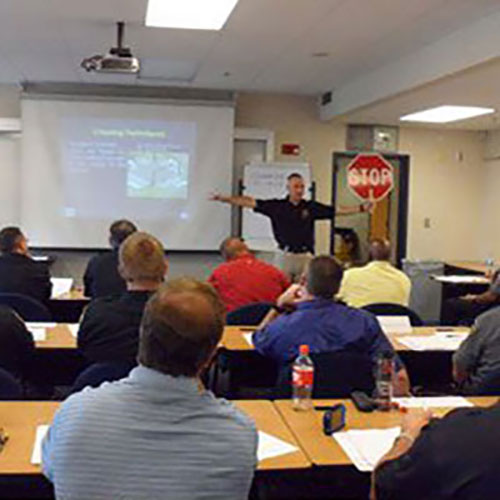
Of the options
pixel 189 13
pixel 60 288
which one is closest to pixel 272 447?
pixel 189 13

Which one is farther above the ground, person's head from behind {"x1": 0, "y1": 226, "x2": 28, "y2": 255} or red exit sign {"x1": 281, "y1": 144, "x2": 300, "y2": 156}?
red exit sign {"x1": 281, "y1": 144, "x2": 300, "y2": 156}

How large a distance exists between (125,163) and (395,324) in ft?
16.0

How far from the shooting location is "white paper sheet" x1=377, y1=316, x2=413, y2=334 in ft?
13.9

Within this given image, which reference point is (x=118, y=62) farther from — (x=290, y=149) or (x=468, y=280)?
(x=468, y=280)

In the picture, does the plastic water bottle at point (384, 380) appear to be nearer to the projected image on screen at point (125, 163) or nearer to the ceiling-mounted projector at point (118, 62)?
the ceiling-mounted projector at point (118, 62)

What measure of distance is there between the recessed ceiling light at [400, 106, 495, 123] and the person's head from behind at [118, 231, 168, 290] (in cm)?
514

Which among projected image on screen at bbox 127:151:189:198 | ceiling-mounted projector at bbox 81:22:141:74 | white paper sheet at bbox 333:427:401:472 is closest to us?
white paper sheet at bbox 333:427:401:472

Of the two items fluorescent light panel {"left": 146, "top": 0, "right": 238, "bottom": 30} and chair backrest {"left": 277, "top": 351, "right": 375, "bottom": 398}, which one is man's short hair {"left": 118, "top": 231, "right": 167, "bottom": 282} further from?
fluorescent light panel {"left": 146, "top": 0, "right": 238, "bottom": 30}

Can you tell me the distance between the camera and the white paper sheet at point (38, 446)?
205cm

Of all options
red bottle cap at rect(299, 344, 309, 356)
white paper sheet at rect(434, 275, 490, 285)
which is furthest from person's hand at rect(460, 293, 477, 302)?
red bottle cap at rect(299, 344, 309, 356)

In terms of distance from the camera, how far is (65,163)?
8.18m

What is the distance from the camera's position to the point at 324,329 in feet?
9.66

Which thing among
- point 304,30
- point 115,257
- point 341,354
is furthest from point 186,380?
point 304,30

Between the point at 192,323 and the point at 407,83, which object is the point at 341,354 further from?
the point at 407,83
